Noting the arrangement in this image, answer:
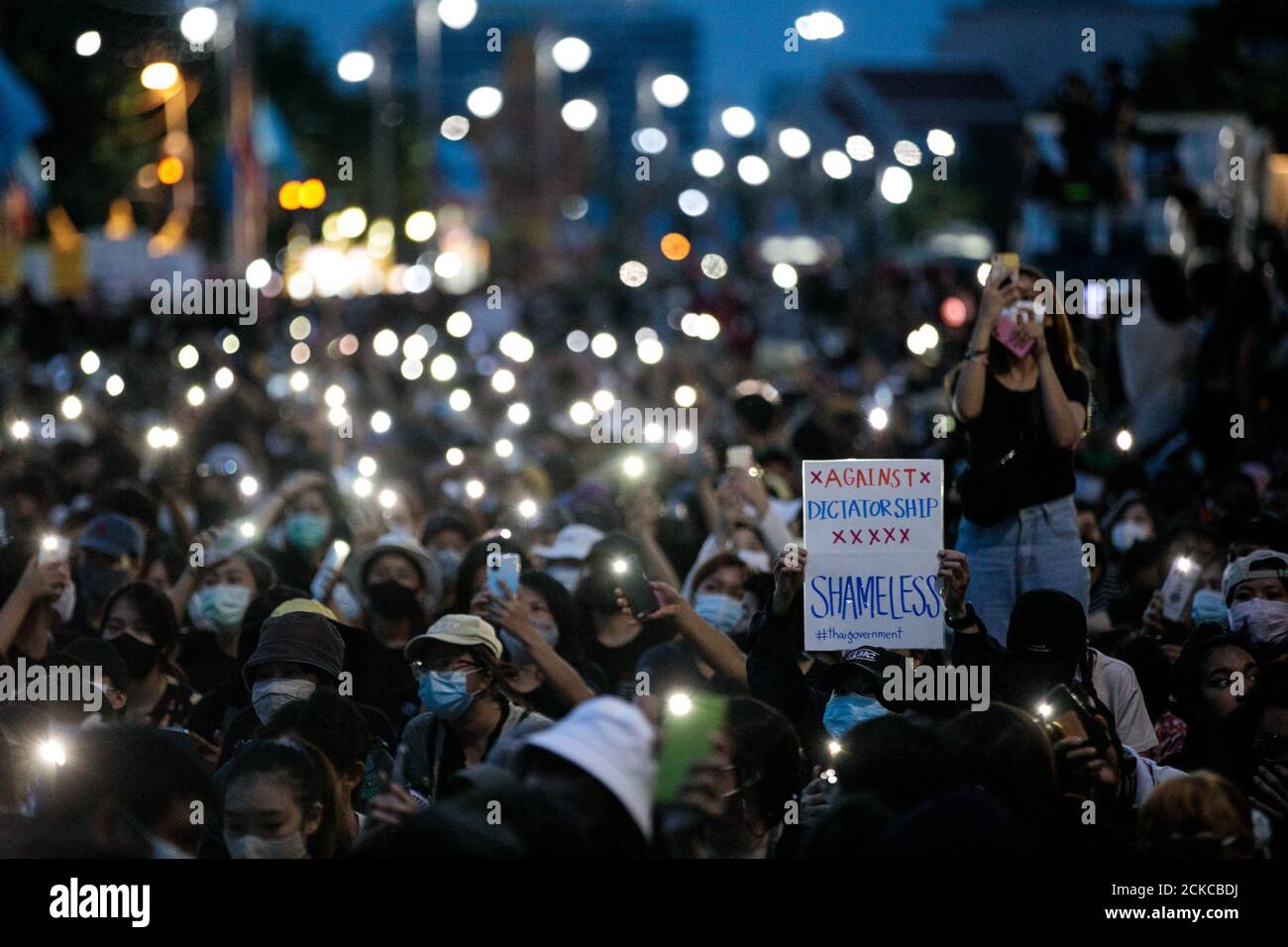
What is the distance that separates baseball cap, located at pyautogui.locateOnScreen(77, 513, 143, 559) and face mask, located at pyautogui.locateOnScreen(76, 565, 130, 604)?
0.31 ft

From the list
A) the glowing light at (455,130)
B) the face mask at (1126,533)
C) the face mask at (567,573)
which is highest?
the glowing light at (455,130)

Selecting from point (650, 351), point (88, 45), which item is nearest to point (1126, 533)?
point (650, 351)

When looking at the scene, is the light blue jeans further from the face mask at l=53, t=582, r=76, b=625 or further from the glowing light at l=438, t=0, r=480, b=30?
the glowing light at l=438, t=0, r=480, b=30

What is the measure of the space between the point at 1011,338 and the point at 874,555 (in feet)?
4.03

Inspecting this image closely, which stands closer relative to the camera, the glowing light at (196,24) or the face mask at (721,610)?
the face mask at (721,610)

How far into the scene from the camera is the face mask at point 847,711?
7.14 metres

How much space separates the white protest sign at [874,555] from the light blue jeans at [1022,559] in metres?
0.83

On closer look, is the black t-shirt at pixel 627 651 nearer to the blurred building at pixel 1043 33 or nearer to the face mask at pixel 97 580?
the face mask at pixel 97 580

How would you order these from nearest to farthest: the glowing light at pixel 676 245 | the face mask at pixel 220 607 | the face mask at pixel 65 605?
the face mask at pixel 220 607 < the face mask at pixel 65 605 < the glowing light at pixel 676 245

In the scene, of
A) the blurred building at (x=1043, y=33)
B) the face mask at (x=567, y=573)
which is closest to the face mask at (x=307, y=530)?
the face mask at (x=567, y=573)

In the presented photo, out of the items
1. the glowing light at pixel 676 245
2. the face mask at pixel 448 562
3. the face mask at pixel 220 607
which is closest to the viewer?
the face mask at pixel 220 607

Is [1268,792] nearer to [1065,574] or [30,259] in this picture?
[1065,574]
